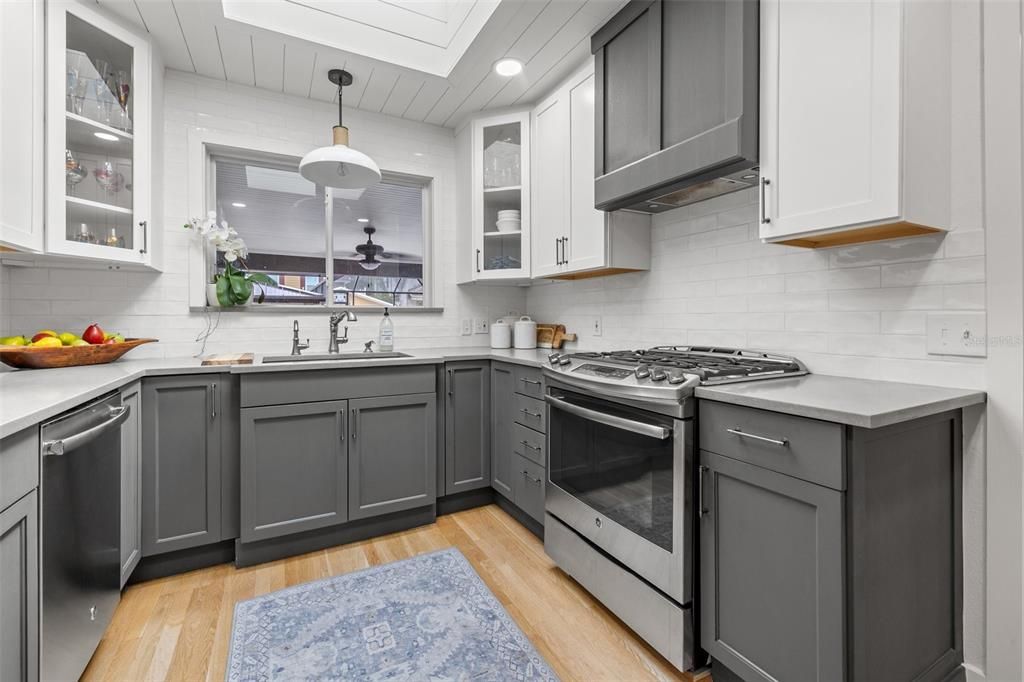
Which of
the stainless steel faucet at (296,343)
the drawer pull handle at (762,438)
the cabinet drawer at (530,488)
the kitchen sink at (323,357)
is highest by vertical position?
the stainless steel faucet at (296,343)

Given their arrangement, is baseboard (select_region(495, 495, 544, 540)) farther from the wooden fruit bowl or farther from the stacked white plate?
the wooden fruit bowl

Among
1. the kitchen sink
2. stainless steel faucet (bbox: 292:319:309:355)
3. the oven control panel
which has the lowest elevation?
the oven control panel

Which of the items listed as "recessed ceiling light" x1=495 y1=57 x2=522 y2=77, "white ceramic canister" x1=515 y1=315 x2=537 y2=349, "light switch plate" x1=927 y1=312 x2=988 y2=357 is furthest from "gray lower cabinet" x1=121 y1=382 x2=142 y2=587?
"light switch plate" x1=927 y1=312 x2=988 y2=357

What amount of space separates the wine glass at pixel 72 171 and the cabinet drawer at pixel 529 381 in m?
2.12

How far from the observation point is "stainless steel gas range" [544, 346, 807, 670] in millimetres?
1478

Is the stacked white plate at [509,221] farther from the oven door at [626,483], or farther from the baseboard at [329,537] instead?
the baseboard at [329,537]

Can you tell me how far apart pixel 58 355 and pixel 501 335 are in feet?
7.30

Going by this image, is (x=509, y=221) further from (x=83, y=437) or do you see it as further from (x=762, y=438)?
(x=83, y=437)

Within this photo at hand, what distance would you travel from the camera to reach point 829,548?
1129 mm

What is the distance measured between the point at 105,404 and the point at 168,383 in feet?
1.70

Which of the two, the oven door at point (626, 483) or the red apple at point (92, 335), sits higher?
the red apple at point (92, 335)

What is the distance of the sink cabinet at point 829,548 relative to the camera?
1.11m

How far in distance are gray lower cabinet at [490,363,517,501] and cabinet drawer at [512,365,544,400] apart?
0.18 feet

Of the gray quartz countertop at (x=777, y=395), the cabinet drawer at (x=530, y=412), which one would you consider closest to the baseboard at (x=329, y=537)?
the cabinet drawer at (x=530, y=412)
